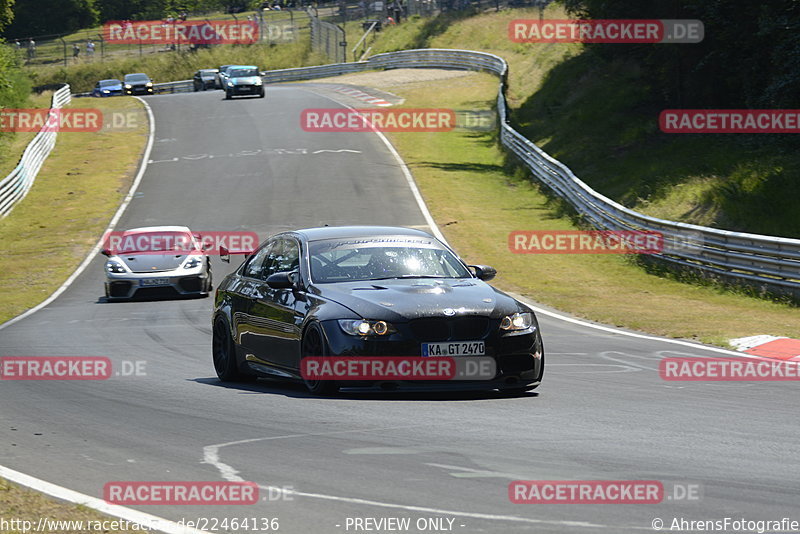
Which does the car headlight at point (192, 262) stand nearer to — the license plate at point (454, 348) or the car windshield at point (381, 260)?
the car windshield at point (381, 260)

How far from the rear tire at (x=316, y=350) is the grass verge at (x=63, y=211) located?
12.1 metres

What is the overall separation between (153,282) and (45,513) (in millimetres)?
16417

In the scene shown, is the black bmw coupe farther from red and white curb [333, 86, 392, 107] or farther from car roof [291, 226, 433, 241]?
red and white curb [333, 86, 392, 107]

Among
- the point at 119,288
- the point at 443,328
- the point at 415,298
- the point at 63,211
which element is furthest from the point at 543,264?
the point at 63,211

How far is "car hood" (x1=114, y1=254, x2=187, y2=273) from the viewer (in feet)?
73.2

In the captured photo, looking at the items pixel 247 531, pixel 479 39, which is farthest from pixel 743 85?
pixel 479 39

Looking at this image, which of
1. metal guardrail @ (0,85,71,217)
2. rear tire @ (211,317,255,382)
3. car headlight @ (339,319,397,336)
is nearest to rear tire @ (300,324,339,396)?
car headlight @ (339,319,397,336)

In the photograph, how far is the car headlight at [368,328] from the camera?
939 cm

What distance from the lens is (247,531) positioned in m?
5.68

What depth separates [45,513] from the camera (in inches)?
234

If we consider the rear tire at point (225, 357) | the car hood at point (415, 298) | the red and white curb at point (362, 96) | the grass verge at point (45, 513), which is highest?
the car hood at point (415, 298)

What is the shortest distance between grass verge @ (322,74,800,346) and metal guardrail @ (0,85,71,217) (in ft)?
43.0

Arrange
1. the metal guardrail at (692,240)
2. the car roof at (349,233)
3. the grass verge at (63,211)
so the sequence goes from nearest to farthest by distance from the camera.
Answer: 1. the car roof at (349,233)
2. the metal guardrail at (692,240)
3. the grass verge at (63,211)

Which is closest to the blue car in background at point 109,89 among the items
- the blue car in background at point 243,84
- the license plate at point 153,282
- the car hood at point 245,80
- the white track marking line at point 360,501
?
the blue car in background at point 243,84
